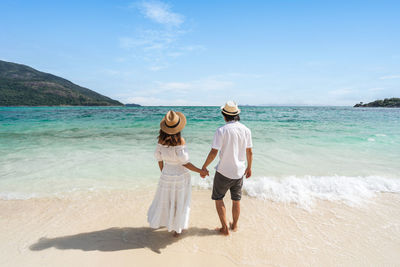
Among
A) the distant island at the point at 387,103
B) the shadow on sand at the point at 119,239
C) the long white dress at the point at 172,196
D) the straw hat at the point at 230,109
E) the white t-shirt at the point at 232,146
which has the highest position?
the distant island at the point at 387,103

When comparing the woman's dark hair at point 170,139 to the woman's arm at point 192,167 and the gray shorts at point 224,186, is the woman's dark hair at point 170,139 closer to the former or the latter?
the woman's arm at point 192,167

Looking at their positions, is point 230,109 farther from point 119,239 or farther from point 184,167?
point 119,239

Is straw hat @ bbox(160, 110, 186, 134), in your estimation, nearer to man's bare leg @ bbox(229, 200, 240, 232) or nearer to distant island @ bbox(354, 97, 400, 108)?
man's bare leg @ bbox(229, 200, 240, 232)

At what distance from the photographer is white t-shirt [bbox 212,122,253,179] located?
9.21 feet

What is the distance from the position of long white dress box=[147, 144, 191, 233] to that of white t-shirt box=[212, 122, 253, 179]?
0.52m

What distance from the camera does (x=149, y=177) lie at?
5.57 meters

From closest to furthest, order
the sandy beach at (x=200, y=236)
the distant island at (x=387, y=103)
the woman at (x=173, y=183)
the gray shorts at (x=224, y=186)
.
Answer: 1. the sandy beach at (x=200, y=236)
2. the woman at (x=173, y=183)
3. the gray shorts at (x=224, y=186)
4. the distant island at (x=387, y=103)

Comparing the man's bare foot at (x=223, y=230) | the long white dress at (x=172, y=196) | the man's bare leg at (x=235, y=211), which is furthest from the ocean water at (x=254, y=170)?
the long white dress at (x=172, y=196)

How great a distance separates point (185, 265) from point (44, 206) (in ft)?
10.6

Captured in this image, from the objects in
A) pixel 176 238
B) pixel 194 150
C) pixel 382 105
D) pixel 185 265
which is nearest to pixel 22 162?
pixel 194 150

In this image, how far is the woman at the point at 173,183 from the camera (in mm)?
2727

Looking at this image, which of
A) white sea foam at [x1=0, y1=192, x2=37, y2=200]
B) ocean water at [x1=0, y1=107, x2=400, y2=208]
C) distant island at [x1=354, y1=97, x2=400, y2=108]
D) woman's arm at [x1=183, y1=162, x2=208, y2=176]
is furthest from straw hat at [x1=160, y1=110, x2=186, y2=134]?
distant island at [x1=354, y1=97, x2=400, y2=108]

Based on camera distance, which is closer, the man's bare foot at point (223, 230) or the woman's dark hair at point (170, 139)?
the woman's dark hair at point (170, 139)

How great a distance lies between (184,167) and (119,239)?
1.47 m
